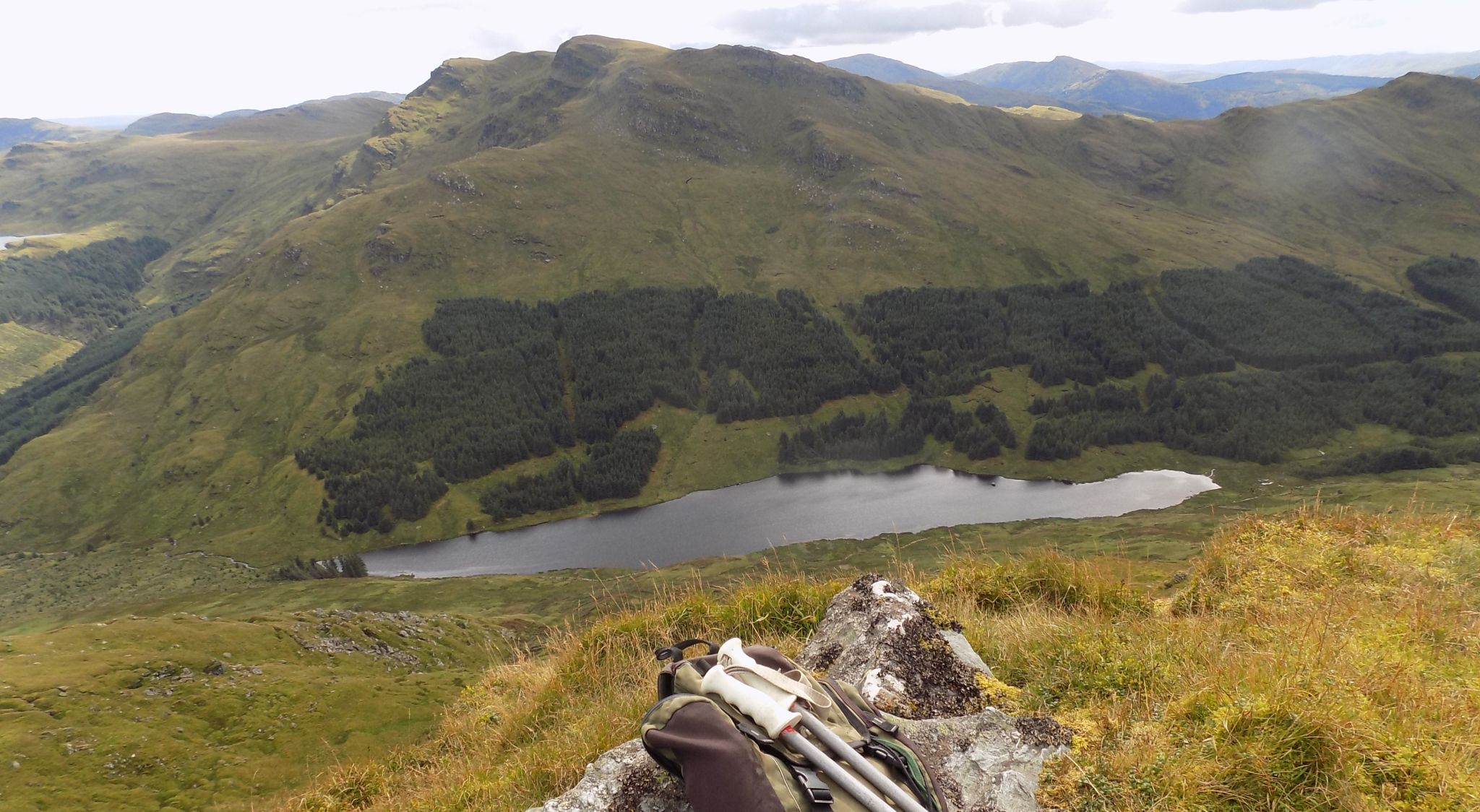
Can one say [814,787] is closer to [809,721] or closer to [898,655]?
[809,721]

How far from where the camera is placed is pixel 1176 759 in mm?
3973

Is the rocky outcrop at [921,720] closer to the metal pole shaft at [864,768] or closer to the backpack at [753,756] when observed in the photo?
the backpack at [753,756]

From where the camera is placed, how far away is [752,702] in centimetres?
382

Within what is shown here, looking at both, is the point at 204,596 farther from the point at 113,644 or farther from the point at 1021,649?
the point at 1021,649

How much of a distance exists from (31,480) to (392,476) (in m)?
97.3

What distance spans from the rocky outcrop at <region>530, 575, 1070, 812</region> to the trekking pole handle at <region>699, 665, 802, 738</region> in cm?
88

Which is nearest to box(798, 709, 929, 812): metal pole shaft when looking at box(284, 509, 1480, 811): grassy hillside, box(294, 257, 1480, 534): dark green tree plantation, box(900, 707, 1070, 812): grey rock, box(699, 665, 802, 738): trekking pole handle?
box(699, 665, 802, 738): trekking pole handle

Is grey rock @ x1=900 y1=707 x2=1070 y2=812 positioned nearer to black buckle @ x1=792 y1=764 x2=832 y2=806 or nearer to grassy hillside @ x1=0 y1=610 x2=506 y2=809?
black buckle @ x1=792 y1=764 x2=832 y2=806

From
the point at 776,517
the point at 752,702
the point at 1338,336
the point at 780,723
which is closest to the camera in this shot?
the point at 780,723

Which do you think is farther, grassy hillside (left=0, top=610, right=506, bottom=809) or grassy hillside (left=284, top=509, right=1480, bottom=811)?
grassy hillside (left=0, top=610, right=506, bottom=809)

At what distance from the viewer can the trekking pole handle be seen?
3684 mm

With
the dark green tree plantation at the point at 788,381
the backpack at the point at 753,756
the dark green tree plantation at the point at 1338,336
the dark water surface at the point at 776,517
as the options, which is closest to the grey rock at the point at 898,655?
the backpack at the point at 753,756

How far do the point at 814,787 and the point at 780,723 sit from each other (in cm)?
44

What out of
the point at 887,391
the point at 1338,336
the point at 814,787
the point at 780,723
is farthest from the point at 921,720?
the point at 1338,336
